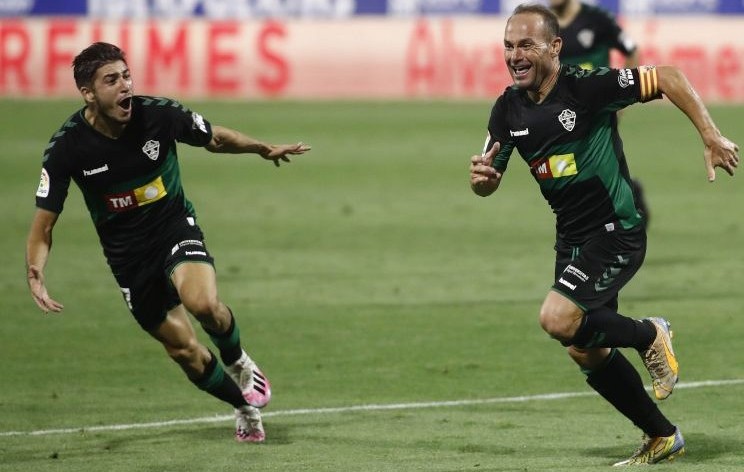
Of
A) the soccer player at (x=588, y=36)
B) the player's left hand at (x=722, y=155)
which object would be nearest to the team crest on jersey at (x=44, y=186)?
the player's left hand at (x=722, y=155)

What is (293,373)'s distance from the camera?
10.3 metres

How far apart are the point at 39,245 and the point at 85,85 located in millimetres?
904

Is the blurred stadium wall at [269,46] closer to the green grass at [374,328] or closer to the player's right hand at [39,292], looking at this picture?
the green grass at [374,328]

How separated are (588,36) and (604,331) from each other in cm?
655

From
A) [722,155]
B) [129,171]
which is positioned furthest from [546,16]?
[129,171]

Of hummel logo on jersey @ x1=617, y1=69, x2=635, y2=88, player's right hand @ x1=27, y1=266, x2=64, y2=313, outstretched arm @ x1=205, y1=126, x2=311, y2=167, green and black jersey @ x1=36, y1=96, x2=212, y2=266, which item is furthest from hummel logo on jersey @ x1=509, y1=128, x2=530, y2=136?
player's right hand @ x1=27, y1=266, x2=64, y2=313

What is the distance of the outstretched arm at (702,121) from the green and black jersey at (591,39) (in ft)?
19.8

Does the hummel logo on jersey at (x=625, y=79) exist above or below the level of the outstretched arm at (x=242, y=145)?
above

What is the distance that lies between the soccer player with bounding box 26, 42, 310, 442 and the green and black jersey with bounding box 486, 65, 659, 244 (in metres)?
1.53

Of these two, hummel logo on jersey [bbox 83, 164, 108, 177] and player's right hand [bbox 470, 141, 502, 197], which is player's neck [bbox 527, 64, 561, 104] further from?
hummel logo on jersey [bbox 83, 164, 108, 177]

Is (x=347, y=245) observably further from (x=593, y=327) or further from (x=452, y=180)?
(x=593, y=327)

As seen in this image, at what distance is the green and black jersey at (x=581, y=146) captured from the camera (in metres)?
7.58

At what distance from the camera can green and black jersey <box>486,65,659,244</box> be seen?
758 cm

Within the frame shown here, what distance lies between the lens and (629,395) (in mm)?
7555
